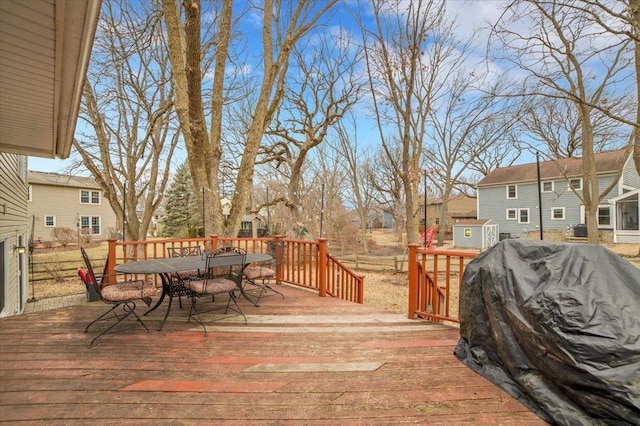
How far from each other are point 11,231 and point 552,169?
84.3 feet

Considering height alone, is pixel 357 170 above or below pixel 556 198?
above

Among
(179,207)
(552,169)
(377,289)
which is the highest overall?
(552,169)

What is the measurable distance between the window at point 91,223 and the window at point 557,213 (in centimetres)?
3036

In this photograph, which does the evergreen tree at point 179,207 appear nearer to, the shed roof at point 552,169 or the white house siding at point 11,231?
the white house siding at point 11,231

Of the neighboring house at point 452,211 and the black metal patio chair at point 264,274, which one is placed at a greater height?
the neighboring house at point 452,211

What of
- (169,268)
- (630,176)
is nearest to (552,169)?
(630,176)

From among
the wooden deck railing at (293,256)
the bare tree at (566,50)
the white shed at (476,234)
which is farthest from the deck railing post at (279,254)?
the white shed at (476,234)

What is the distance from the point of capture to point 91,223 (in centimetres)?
2297

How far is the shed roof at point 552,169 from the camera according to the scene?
18.5m

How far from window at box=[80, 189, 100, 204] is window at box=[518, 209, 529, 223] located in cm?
2897

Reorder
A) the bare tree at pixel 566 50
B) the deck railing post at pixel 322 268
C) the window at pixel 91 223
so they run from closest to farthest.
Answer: the deck railing post at pixel 322 268 → the bare tree at pixel 566 50 → the window at pixel 91 223

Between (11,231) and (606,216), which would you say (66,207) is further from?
(606,216)

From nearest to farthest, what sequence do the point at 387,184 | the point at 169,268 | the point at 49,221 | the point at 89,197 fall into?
the point at 169,268 → the point at 49,221 → the point at 387,184 → the point at 89,197

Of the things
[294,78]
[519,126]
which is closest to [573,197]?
[519,126]
